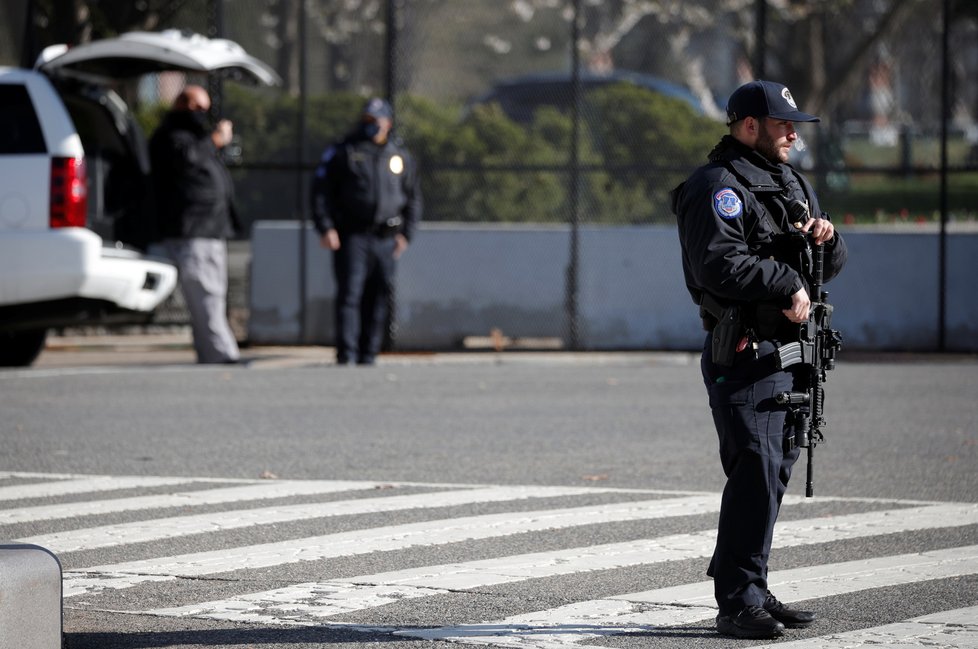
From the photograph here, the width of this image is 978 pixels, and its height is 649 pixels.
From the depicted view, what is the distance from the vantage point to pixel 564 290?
52.4 ft

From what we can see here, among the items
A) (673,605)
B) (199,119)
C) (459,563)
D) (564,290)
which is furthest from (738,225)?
(564,290)

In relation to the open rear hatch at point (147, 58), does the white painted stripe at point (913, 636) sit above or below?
below

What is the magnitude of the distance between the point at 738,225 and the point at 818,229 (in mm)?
271

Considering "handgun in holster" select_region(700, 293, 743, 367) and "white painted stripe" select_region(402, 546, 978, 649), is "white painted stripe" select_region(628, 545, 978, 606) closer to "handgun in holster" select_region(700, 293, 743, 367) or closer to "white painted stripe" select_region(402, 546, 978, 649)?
"white painted stripe" select_region(402, 546, 978, 649)

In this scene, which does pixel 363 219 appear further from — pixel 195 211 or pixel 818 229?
pixel 818 229

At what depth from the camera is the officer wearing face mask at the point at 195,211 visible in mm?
14062

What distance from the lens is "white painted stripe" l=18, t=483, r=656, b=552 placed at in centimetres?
741

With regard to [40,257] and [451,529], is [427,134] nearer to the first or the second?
[40,257]

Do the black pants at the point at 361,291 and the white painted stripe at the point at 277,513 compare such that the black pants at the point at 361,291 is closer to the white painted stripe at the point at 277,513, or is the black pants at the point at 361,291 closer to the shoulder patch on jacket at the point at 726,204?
the white painted stripe at the point at 277,513

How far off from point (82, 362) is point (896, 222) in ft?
26.0

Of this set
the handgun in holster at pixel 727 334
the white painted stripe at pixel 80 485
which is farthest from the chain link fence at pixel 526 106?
the handgun in holster at pixel 727 334

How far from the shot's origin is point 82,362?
14.9 meters

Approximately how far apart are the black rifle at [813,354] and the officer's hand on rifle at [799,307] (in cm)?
8

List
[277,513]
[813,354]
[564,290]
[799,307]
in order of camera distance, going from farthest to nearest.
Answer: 1. [564,290]
2. [277,513]
3. [813,354]
4. [799,307]
